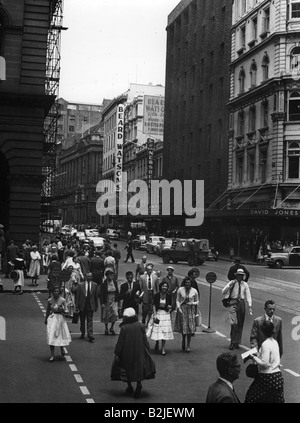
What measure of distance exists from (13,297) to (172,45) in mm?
63631

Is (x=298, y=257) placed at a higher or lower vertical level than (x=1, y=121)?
lower

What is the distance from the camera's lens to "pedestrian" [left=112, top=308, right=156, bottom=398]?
33.1ft

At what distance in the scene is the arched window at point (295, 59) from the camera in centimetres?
4766

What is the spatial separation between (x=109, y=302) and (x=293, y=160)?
34.4 meters

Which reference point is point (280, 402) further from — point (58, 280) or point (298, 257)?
point (298, 257)

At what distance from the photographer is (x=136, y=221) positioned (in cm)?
8769

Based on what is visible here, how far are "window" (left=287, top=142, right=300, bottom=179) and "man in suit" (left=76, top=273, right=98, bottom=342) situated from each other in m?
34.7

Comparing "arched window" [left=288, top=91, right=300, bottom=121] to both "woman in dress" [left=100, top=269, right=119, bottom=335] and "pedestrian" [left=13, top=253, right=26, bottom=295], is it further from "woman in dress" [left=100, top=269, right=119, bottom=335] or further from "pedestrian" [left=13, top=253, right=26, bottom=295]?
"woman in dress" [left=100, top=269, right=119, bottom=335]

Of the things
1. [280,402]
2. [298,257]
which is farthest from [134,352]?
[298,257]

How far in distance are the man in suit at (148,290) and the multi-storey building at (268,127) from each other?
94.5 ft

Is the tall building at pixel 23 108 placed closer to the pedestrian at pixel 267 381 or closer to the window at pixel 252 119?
the pedestrian at pixel 267 381

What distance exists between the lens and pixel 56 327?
13117mm

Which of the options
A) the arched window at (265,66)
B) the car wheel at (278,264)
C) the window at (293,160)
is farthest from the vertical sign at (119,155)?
the car wheel at (278,264)

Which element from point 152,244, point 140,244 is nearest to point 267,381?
point 152,244
